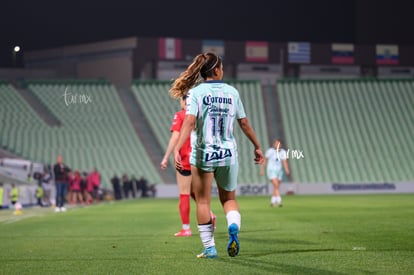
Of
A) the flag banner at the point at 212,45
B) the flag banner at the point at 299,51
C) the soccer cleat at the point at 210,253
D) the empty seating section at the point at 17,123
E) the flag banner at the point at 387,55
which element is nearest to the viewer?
the soccer cleat at the point at 210,253

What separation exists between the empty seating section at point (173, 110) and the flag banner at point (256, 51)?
1790mm

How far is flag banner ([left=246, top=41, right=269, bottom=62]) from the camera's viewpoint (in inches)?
2297

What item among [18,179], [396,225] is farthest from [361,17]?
[396,225]

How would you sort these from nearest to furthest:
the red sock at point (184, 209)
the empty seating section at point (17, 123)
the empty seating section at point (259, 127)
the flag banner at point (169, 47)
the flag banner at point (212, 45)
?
the red sock at point (184, 209) → the empty seating section at point (17, 123) → the empty seating section at point (259, 127) → the flag banner at point (212, 45) → the flag banner at point (169, 47)

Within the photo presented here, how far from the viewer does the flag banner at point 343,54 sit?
5922 centimetres

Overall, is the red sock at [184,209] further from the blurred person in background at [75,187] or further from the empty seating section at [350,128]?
the empty seating section at [350,128]

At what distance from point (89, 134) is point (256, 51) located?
12624 mm

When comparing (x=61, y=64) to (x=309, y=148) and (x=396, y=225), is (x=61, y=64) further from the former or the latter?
(x=396, y=225)

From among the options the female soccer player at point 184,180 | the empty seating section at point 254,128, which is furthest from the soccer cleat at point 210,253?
the empty seating section at point 254,128

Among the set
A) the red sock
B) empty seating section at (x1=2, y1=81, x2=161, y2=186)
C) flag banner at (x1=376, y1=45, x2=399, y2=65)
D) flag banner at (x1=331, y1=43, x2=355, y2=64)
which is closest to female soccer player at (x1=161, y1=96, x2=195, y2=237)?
the red sock

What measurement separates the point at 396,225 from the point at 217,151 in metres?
6.99

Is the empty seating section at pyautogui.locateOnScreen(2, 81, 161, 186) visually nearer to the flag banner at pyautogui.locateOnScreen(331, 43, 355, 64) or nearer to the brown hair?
the flag banner at pyautogui.locateOnScreen(331, 43, 355, 64)

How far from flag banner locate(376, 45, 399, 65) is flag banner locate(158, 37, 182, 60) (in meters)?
13.1

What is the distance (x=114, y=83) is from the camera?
195 feet
